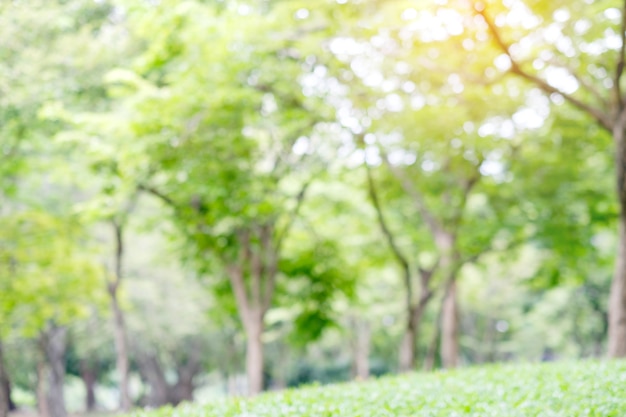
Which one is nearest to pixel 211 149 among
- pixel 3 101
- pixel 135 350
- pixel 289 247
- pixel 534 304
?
pixel 3 101

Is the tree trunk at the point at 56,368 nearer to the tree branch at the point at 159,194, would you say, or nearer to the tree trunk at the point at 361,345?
the tree branch at the point at 159,194

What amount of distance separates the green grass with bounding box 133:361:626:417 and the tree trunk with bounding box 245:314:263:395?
725 centimetres

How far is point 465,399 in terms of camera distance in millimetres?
6996

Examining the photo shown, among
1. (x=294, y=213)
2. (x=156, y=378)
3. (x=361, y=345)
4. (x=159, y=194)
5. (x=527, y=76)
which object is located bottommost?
(x=156, y=378)

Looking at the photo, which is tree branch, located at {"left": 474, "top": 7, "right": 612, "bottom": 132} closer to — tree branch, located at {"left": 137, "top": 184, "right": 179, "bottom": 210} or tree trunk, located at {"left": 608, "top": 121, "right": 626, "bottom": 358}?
tree trunk, located at {"left": 608, "top": 121, "right": 626, "bottom": 358}

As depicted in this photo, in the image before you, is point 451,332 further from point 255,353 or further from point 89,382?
point 89,382

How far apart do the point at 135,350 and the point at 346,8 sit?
2449 centimetres

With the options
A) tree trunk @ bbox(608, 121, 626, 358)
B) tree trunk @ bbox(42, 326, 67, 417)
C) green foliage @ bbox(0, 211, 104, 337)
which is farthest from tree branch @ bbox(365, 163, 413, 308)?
tree trunk @ bbox(42, 326, 67, 417)

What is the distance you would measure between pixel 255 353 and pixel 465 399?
9.53 m

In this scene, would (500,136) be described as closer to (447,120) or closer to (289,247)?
(447,120)

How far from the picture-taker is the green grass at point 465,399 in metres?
6.24

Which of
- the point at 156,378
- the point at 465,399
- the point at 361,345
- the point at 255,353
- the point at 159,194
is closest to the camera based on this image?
the point at 465,399

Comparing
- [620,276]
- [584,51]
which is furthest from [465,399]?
[584,51]

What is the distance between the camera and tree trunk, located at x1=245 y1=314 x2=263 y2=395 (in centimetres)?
1583
